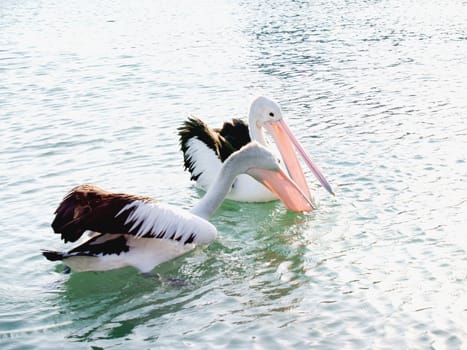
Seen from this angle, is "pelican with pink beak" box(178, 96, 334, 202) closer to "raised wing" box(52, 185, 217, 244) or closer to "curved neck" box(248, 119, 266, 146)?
"curved neck" box(248, 119, 266, 146)

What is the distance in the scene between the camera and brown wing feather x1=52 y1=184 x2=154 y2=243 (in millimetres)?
4039

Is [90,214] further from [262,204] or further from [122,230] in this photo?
[262,204]

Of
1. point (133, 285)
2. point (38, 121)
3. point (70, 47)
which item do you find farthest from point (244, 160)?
point (70, 47)

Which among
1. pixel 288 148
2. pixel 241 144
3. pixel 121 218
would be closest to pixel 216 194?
pixel 121 218

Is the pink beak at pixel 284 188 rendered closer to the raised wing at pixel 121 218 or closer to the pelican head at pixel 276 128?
the pelican head at pixel 276 128

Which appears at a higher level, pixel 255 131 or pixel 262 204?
pixel 255 131

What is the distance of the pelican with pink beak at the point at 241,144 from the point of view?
5453 mm

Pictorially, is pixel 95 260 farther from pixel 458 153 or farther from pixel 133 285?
pixel 458 153

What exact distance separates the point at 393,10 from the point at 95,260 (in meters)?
12.1

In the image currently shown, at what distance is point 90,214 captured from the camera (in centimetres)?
406

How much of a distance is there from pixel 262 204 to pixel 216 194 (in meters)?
0.96

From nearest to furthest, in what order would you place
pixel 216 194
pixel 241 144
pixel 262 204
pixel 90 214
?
1. pixel 90 214
2. pixel 216 194
3. pixel 262 204
4. pixel 241 144

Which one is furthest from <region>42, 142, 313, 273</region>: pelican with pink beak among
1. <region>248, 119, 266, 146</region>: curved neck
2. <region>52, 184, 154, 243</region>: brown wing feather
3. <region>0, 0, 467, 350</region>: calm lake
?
<region>248, 119, 266, 146</region>: curved neck

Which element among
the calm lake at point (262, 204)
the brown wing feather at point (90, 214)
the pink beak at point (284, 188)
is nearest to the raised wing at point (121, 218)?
the brown wing feather at point (90, 214)
